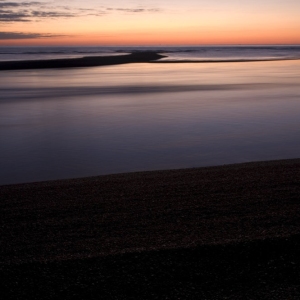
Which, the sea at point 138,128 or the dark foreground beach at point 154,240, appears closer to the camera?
the dark foreground beach at point 154,240

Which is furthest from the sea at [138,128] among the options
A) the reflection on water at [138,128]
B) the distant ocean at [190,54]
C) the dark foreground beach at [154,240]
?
the distant ocean at [190,54]

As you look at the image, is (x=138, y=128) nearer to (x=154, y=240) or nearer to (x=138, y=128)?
(x=138, y=128)

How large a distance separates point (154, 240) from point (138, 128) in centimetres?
802

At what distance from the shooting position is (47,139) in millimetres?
10047

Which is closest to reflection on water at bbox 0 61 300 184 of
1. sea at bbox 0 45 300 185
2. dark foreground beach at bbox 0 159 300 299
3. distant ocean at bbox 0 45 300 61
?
sea at bbox 0 45 300 185

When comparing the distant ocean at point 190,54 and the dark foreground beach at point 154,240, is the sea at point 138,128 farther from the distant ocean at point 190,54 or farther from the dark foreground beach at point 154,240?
the distant ocean at point 190,54

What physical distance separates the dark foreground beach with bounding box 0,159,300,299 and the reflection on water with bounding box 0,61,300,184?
235 cm

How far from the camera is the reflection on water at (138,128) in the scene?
7695 millimetres

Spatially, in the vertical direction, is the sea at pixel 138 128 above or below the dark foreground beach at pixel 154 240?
below

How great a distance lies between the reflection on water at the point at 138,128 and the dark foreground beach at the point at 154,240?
235 cm

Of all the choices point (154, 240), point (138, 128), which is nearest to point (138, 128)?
point (138, 128)

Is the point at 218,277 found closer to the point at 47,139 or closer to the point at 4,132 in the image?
the point at 47,139

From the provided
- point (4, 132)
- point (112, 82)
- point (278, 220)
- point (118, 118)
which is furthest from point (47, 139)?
point (112, 82)

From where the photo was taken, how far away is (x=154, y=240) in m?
3.34
